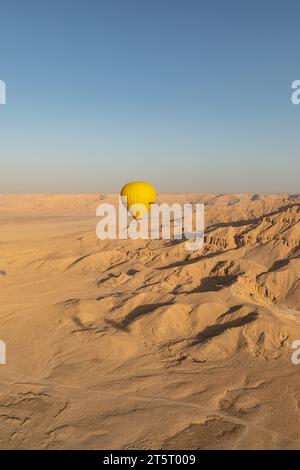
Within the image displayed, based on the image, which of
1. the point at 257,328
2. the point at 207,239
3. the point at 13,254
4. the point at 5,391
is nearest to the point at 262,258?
the point at 207,239

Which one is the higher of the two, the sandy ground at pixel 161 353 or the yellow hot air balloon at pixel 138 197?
the yellow hot air balloon at pixel 138 197

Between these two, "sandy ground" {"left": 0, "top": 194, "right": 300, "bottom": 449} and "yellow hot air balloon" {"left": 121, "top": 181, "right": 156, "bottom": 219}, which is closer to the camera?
"sandy ground" {"left": 0, "top": 194, "right": 300, "bottom": 449}

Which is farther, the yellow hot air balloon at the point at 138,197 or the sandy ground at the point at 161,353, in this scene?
the yellow hot air balloon at the point at 138,197

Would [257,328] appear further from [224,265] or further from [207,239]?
[207,239]
